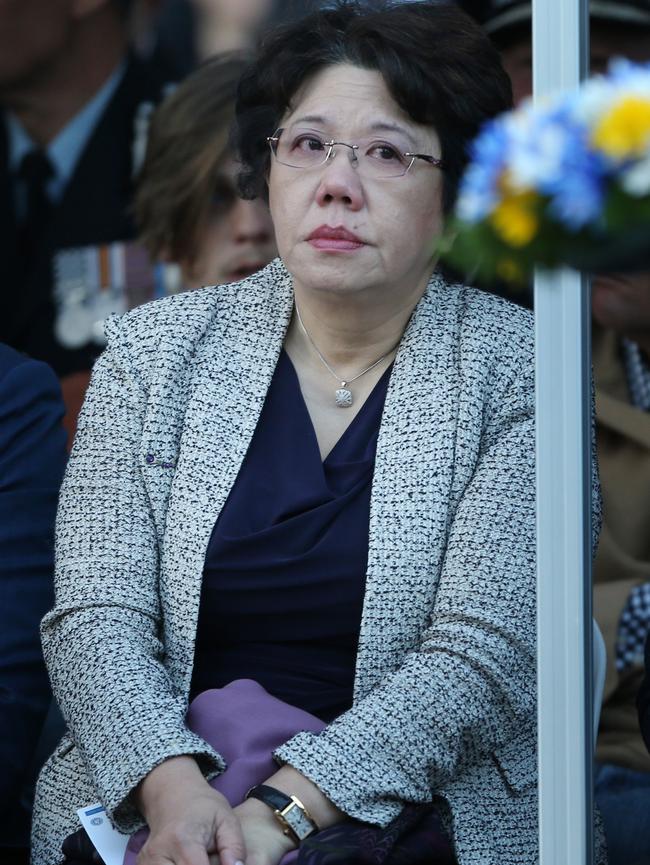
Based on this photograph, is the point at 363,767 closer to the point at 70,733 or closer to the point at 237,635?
the point at 237,635

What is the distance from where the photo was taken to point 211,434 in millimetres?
2291

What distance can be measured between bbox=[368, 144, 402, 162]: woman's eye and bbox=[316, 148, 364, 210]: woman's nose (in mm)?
37

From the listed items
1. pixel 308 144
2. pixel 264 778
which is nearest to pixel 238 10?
pixel 308 144

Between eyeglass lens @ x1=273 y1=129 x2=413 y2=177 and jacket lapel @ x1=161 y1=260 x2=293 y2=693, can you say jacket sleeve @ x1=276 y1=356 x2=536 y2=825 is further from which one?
eyeglass lens @ x1=273 y1=129 x2=413 y2=177

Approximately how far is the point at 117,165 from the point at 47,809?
2.05 m

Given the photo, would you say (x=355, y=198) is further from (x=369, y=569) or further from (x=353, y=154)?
(x=369, y=569)

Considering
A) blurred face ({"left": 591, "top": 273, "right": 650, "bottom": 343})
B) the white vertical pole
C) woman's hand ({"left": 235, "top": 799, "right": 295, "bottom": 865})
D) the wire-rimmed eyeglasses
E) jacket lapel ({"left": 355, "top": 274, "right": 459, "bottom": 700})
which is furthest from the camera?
the wire-rimmed eyeglasses

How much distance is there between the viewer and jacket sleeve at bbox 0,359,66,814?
2336mm

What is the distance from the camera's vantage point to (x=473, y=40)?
2369 mm

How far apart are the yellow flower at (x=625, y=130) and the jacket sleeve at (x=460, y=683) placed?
124 centimetres

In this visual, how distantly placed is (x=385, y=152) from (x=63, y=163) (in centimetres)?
178

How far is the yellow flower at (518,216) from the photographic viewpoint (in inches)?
38.1

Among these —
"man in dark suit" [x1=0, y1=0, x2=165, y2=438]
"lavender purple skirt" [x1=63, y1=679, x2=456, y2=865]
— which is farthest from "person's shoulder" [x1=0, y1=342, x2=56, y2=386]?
"man in dark suit" [x1=0, y1=0, x2=165, y2=438]

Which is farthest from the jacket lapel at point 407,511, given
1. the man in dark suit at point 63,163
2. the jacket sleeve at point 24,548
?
the man in dark suit at point 63,163
